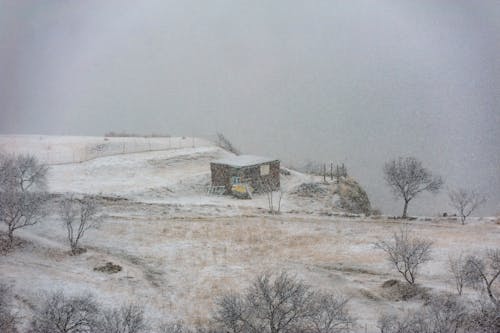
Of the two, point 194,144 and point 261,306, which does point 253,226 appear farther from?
point 194,144

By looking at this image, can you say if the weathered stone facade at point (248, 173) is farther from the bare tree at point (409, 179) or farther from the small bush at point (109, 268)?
the small bush at point (109, 268)

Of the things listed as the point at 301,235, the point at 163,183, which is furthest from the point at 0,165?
the point at 301,235

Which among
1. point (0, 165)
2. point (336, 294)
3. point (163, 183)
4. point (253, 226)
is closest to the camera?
point (336, 294)

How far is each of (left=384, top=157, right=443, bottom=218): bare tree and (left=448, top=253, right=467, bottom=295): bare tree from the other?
375 inches

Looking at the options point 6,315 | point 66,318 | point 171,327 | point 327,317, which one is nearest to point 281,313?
point 327,317

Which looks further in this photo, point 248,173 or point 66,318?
point 248,173

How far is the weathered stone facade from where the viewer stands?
3572 cm

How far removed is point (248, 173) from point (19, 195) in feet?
53.7

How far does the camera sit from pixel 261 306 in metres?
16.0

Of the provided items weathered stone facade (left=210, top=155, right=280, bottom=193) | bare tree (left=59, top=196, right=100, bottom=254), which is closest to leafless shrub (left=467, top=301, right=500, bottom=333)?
bare tree (left=59, top=196, right=100, bottom=254)

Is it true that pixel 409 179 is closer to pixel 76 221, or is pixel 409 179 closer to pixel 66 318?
pixel 76 221

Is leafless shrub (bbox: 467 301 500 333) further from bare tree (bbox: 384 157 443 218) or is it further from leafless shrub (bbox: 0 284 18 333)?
bare tree (bbox: 384 157 443 218)

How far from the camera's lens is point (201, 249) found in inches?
952

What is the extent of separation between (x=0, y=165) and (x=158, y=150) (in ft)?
52.9
